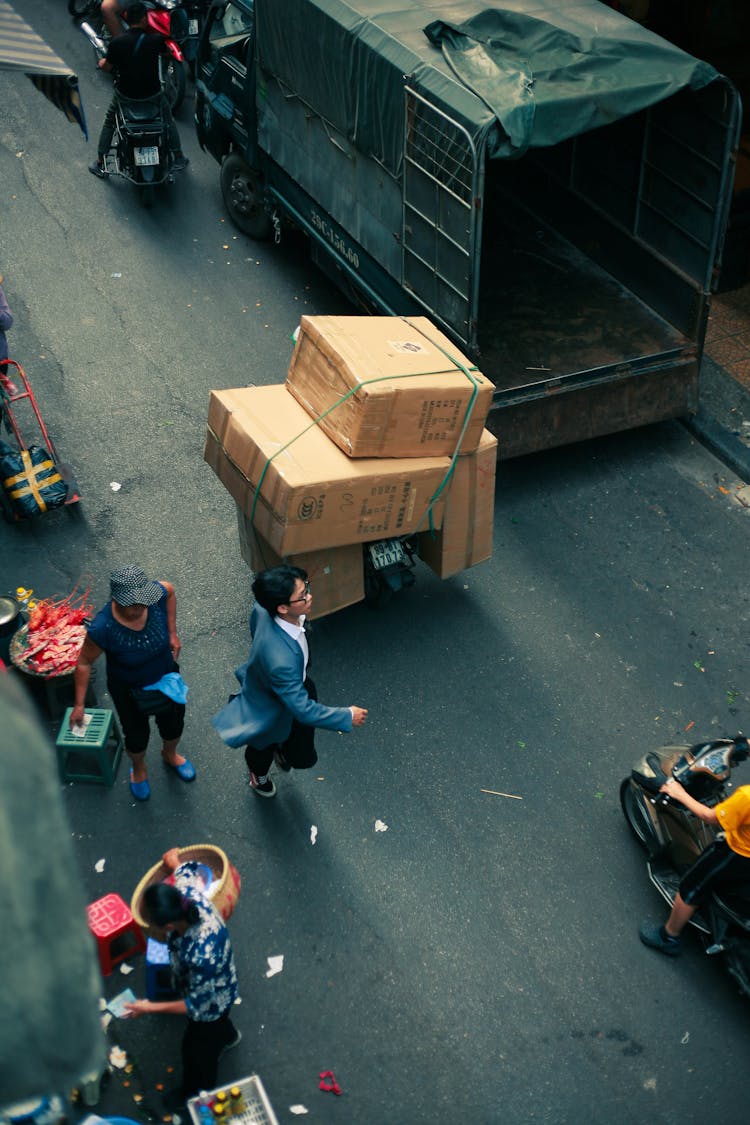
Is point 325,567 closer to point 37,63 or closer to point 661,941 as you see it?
point 661,941

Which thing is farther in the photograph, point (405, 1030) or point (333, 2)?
point (333, 2)

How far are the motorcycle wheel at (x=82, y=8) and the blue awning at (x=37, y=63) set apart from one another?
6.64 meters

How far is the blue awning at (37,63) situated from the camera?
24.2 feet

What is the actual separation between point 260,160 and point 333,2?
209 centimetres

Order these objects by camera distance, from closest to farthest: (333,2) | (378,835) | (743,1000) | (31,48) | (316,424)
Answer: (743,1000)
(378,835)
(316,424)
(31,48)
(333,2)

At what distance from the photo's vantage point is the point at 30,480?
7.92 meters

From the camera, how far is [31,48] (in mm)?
7672

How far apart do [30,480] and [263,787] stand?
3006 millimetres

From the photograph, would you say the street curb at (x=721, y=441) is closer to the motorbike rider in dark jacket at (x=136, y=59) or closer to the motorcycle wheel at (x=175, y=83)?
the motorbike rider in dark jacket at (x=136, y=59)

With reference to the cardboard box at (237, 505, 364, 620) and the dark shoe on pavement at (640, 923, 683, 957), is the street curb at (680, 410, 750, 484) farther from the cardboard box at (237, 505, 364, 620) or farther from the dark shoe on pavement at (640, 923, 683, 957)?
the dark shoe on pavement at (640, 923, 683, 957)

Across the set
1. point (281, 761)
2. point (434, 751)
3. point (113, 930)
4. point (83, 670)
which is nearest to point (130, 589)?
point (83, 670)

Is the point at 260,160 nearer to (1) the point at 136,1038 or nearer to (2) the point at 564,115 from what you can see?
(2) the point at 564,115

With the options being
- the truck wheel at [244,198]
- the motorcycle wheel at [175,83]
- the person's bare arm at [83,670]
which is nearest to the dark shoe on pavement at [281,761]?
the person's bare arm at [83,670]

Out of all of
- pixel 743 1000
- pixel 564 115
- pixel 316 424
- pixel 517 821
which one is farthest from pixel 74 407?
pixel 743 1000
